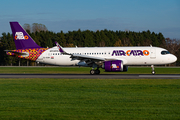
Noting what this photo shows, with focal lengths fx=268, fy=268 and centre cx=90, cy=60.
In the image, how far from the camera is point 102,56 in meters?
35.0

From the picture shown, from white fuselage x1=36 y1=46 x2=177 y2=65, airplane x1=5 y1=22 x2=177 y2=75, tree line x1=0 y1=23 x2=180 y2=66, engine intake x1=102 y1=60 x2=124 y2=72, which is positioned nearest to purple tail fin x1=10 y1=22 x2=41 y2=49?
airplane x1=5 y1=22 x2=177 y2=75

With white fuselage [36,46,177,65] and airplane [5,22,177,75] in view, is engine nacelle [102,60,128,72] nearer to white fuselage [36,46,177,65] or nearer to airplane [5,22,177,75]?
airplane [5,22,177,75]

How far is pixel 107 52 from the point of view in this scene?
115 ft

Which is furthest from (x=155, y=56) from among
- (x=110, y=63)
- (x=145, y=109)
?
(x=145, y=109)

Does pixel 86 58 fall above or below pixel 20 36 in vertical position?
below

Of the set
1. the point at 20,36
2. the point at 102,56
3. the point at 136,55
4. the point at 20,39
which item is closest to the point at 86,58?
the point at 102,56

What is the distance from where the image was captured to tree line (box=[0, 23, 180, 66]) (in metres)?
102

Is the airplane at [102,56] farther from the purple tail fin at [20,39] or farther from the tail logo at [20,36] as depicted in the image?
the tail logo at [20,36]

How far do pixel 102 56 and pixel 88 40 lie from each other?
90695 mm

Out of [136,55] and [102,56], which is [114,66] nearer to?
[102,56]

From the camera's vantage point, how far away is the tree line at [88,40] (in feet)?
334

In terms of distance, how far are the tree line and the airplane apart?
196 feet

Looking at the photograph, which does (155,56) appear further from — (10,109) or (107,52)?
(10,109)

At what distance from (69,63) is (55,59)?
2143mm
